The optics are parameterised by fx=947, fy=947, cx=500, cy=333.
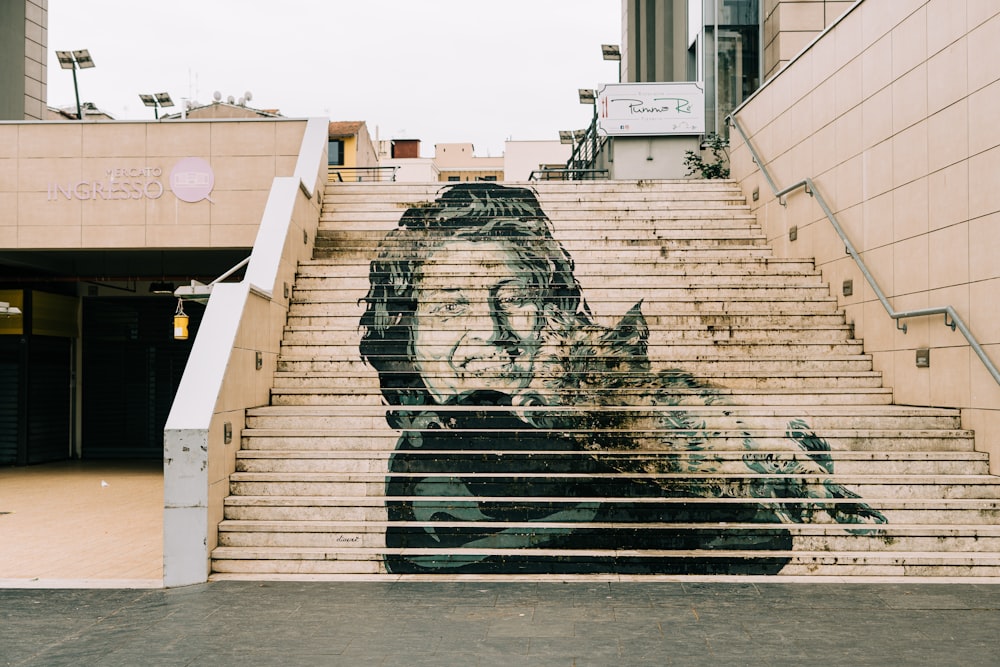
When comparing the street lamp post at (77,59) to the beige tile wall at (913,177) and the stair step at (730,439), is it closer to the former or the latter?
the stair step at (730,439)

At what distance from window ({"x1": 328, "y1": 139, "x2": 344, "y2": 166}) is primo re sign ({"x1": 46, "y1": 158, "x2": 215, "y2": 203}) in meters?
27.4

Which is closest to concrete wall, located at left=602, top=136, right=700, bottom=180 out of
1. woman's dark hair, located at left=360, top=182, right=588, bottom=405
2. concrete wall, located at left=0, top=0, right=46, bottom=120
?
woman's dark hair, located at left=360, top=182, right=588, bottom=405

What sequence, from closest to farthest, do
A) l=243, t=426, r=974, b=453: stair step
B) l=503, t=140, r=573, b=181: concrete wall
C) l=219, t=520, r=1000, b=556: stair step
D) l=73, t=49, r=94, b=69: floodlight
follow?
l=219, t=520, r=1000, b=556: stair step, l=243, t=426, r=974, b=453: stair step, l=73, t=49, r=94, b=69: floodlight, l=503, t=140, r=573, b=181: concrete wall

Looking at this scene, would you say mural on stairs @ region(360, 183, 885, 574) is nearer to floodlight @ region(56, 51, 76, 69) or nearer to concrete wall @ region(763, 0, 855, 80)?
concrete wall @ region(763, 0, 855, 80)

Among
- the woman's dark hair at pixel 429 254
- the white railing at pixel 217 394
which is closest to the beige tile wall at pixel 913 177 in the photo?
the woman's dark hair at pixel 429 254

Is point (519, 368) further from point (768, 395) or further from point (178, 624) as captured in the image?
point (178, 624)

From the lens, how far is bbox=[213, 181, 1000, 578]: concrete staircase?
25.7 feet

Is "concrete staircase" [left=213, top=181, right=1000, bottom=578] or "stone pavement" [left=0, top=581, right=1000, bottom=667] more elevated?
"concrete staircase" [left=213, top=181, right=1000, bottom=578]

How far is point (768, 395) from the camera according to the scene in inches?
383

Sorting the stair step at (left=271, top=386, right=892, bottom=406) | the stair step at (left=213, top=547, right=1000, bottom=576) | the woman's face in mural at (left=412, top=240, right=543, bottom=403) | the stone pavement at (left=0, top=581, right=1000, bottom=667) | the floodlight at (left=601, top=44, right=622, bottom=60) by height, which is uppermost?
the floodlight at (left=601, top=44, right=622, bottom=60)

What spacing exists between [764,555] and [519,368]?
359 cm

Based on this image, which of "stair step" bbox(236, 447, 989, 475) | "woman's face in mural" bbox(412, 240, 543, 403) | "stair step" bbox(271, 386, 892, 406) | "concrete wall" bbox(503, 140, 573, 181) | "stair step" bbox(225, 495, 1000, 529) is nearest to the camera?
"stair step" bbox(225, 495, 1000, 529)

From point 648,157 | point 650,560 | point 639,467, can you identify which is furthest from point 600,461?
point 648,157

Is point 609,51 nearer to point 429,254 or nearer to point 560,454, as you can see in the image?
point 429,254
